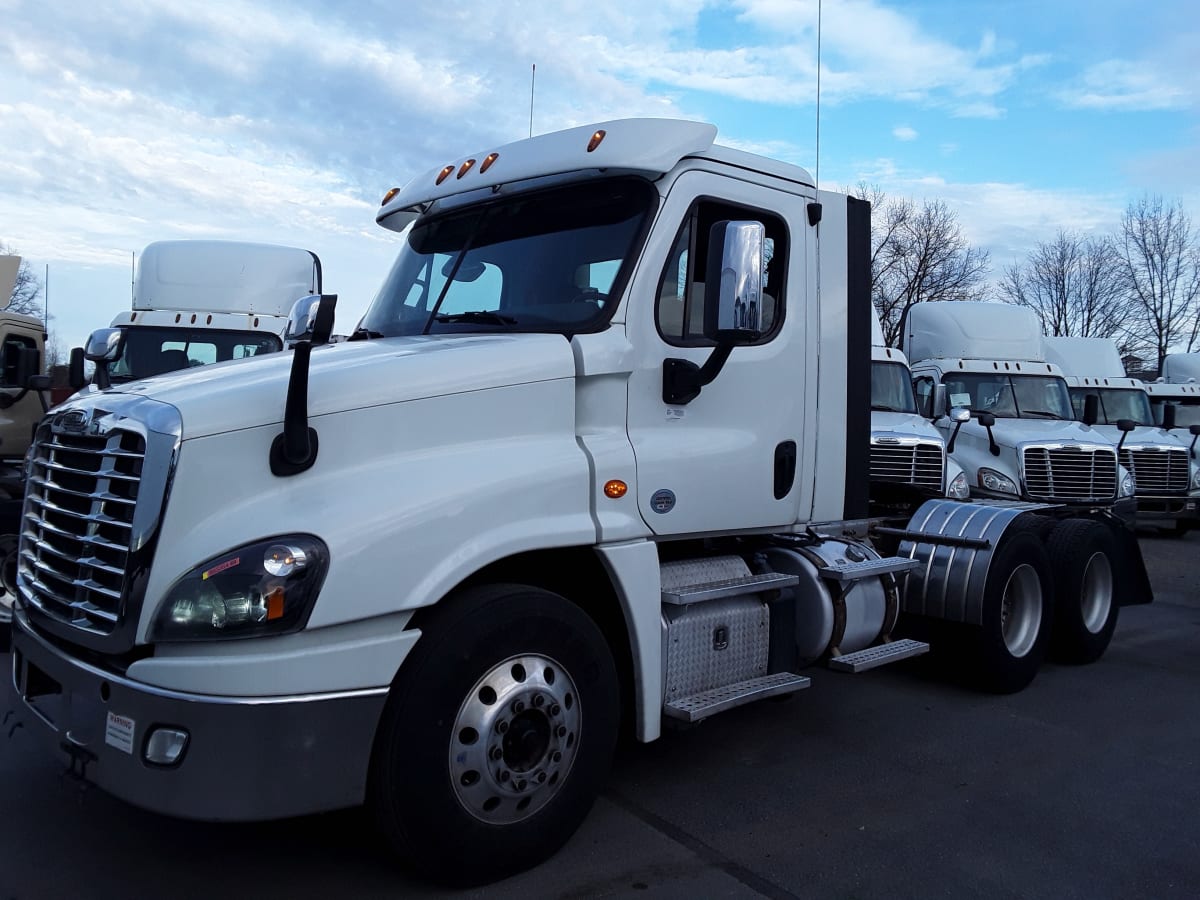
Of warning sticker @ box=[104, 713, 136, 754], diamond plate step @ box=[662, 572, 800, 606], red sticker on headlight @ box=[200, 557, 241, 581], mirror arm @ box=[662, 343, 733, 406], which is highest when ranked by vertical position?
mirror arm @ box=[662, 343, 733, 406]

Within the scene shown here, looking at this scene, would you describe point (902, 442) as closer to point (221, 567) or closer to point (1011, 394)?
point (1011, 394)

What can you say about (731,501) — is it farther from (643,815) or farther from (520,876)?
(520,876)

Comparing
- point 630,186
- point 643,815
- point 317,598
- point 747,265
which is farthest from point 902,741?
point 317,598

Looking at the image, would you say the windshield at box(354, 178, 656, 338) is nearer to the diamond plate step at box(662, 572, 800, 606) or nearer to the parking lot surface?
the diamond plate step at box(662, 572, 800, 606)

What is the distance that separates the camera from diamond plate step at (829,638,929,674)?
5.04 m

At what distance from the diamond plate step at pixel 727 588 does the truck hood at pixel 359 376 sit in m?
1.05

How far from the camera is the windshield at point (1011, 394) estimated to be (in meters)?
13.2

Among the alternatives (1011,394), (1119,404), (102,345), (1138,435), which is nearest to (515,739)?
(102,345)

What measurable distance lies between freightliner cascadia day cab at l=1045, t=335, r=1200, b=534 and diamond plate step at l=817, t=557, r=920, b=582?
10.2 meters

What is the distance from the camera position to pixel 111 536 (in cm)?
322

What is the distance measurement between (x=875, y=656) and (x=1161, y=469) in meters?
13.1

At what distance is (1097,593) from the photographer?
23.6ft

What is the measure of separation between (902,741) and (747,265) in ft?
9.80

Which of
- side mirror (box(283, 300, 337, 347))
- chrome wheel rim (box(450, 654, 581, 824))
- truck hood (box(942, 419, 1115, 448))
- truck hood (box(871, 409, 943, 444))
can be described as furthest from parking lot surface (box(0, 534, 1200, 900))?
truck hood (box(942, 419, 1115, 448))
